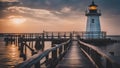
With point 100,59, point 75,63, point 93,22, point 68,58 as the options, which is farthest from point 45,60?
point 93,22

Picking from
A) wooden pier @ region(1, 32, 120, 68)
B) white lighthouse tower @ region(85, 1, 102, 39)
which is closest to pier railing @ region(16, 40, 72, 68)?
wooden pier @ region(1, 32, 120, 68)

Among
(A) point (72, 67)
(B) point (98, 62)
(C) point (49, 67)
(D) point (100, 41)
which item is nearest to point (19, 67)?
(C) point (49, 67)

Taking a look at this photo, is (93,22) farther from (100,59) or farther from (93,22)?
(100,59)

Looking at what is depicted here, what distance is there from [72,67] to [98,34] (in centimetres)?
5507

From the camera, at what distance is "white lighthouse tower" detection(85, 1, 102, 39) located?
66.3 m

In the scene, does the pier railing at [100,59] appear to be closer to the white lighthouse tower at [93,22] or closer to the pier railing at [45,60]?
the pier railing at [45,60]

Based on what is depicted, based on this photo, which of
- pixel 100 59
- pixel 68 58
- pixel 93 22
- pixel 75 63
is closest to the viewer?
pixel 100 59

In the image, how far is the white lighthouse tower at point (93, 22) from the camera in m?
66.3

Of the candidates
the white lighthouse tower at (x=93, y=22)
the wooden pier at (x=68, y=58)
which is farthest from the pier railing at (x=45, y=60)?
the white lighthouse tower at (x=93, y=22)

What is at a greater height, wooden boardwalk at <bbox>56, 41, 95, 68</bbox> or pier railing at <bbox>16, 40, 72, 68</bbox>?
pier railing at <bbox>16, 40, 72, 68</bbox>

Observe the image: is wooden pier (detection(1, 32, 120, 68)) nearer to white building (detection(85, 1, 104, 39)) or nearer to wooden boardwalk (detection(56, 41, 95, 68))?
wooden boardwalk (detection(56, 41, 95, 68))

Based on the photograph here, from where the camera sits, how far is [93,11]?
66.8 metres

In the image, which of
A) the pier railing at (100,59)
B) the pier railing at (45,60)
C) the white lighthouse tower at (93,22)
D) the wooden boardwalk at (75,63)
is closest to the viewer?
the pier railing at (45,60)

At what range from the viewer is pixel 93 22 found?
66.2 meters
